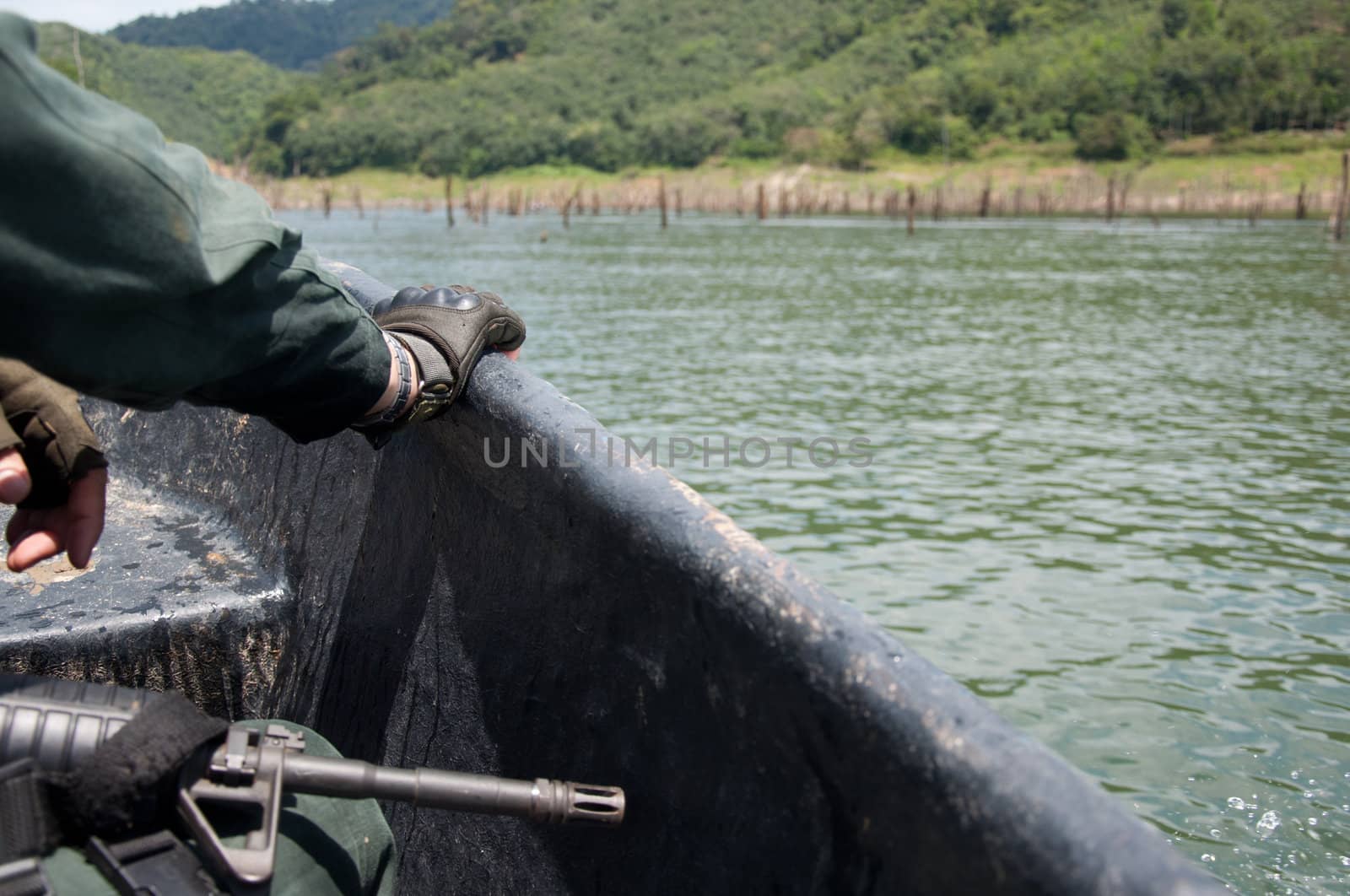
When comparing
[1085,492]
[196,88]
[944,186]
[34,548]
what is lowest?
[1085,492]

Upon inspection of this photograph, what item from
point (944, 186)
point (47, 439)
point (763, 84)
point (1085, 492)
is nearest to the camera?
point (47, 439)

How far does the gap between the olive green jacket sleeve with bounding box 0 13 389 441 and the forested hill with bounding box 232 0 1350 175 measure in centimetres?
10272

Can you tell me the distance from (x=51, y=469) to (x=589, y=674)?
0.70 m

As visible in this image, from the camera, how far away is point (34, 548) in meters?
1.41

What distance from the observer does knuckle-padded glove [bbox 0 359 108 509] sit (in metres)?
1.42

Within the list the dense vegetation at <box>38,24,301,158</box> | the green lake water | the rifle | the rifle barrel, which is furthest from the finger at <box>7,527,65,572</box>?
the dense vegetation at <box>38,24,301,158</box>

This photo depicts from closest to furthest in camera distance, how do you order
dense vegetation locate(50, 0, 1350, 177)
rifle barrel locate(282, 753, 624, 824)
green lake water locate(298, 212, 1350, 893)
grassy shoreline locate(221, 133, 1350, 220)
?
rifle barrel locate(282, 753, 624, 824)
green lake water locate(298, 212, 1350, 893)
grassy shoreline locate(221, 133, 1350, 220)
dense vegetation locate(50, 0, 1350, 177)

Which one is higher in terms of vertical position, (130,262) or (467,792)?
(130,262)

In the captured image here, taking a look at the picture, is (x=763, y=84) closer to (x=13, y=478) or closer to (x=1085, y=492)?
(x=1085, y=492)

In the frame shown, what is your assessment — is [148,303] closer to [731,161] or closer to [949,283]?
[949,283]

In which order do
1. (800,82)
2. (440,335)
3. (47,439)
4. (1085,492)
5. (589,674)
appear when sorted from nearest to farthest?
1. (47,439)
2. (589,674)
3. (440,335)
4. (1085,492)
5. (800,82)

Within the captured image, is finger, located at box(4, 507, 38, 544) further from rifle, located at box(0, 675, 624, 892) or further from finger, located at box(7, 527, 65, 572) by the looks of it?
rifle, located at box(0, 675, 624, 892)

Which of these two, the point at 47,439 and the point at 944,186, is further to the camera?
the point at 944,186

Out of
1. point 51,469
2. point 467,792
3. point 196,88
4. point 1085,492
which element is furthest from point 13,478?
point 196,88
